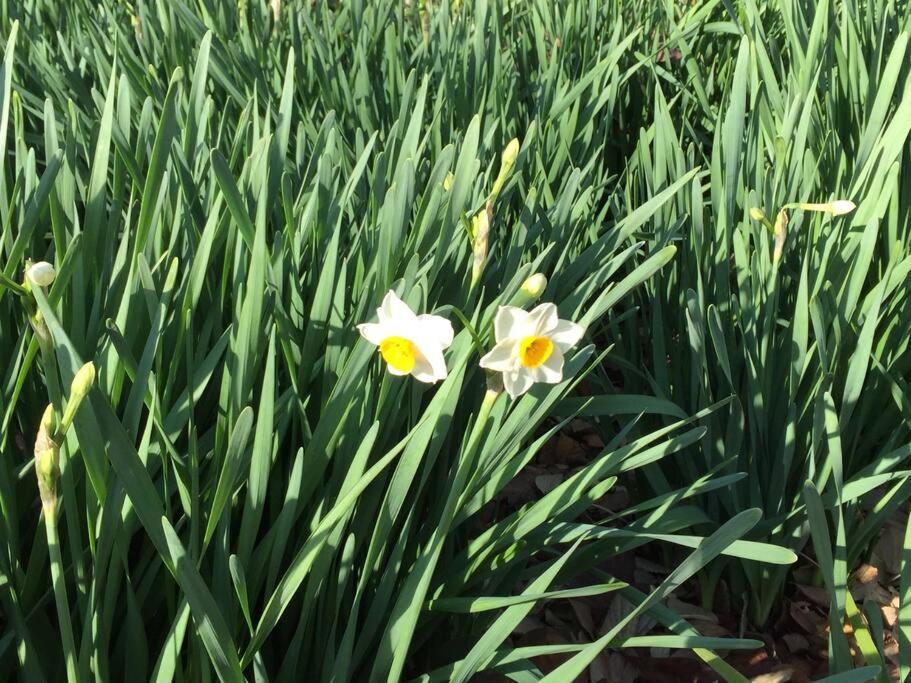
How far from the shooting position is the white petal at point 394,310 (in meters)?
0.84

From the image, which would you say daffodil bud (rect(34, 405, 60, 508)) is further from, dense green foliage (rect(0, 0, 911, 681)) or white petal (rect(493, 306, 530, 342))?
white petal (rect(493, 306, 530, 342))

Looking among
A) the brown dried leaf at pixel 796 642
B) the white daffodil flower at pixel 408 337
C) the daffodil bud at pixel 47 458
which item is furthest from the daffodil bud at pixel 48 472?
the brown dried leaf at pixel 796 642

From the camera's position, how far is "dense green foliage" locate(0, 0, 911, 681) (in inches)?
35.5

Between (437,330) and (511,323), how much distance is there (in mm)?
74

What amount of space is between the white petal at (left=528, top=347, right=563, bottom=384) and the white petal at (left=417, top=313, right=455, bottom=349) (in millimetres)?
85

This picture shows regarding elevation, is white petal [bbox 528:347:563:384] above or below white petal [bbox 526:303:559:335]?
below

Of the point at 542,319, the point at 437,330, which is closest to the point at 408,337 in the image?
the point at 437,330

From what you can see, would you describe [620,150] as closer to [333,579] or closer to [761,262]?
[761,262]

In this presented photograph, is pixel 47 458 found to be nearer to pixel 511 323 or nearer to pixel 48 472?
pixel 48 472

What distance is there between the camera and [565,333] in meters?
0.86

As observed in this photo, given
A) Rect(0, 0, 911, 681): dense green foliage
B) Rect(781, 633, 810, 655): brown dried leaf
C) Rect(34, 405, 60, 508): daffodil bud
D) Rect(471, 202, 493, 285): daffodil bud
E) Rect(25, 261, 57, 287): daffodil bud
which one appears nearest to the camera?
Rect(34, 405, 60, 508): daffodil bud

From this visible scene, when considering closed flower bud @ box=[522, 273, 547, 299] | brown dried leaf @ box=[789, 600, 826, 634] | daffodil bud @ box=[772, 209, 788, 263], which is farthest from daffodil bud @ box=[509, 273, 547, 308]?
brown dried leaf @ box=[789, 600, 826, 634]

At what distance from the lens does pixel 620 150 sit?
2379 mm

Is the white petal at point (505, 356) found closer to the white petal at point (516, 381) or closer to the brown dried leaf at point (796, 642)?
the white petal at point (516, 381)
